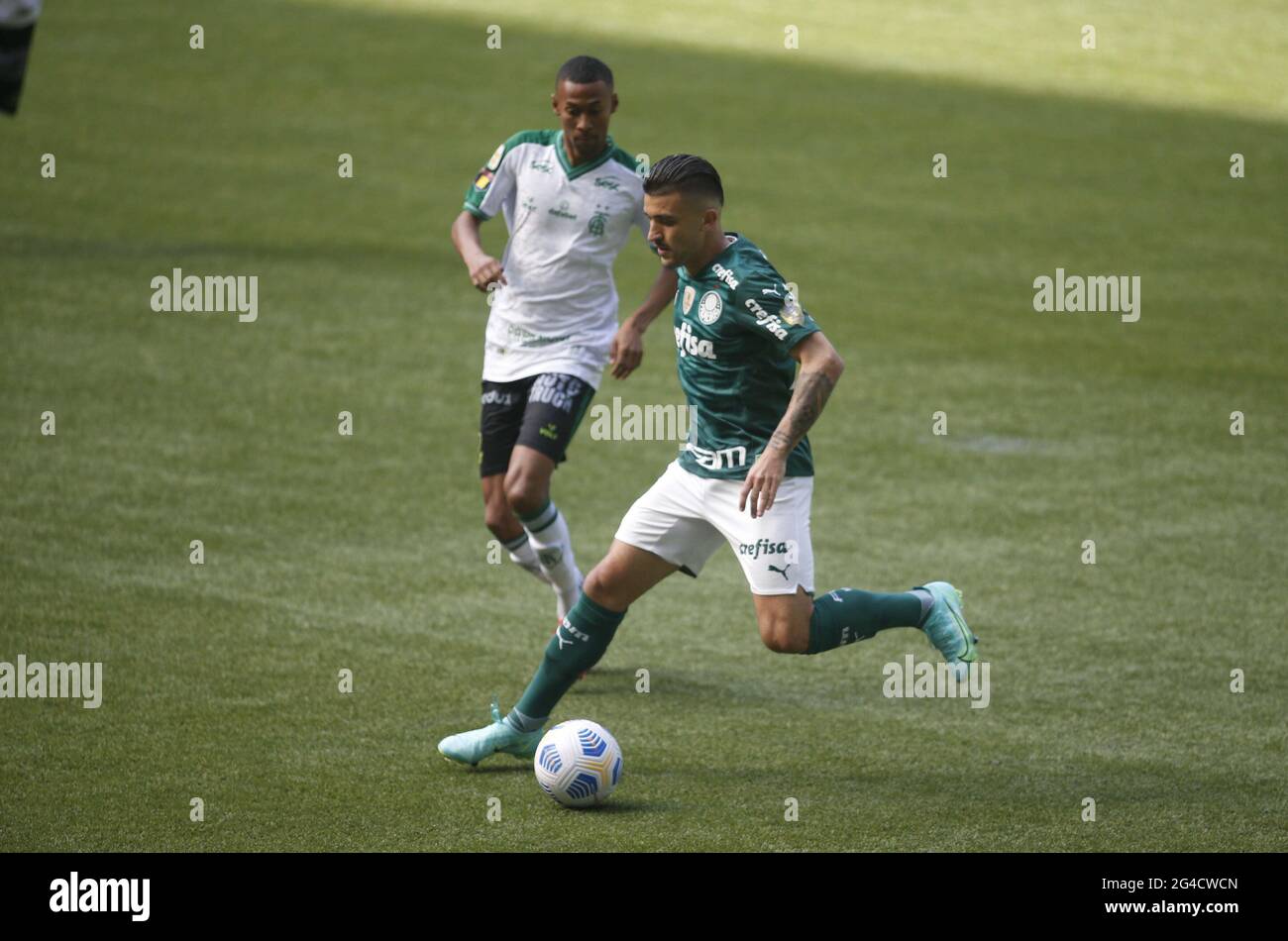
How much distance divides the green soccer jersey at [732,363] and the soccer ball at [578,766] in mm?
1125

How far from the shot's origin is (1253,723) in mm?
7559

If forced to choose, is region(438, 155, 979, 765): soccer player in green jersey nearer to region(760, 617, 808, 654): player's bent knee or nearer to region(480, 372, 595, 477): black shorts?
region(760, 617, 808, 654): player's bent knee

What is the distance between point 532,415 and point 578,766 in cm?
229

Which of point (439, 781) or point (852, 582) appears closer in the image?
point (439, 781)

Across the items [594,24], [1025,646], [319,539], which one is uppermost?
[594,24]

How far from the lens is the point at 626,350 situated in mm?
7492

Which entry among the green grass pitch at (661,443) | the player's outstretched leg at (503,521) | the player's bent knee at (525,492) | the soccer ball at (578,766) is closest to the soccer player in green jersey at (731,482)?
the soccer ball at (578,766)

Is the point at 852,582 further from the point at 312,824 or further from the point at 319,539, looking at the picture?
the point at 312,824

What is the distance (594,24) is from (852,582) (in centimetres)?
1782

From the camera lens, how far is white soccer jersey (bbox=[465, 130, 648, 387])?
8273mm

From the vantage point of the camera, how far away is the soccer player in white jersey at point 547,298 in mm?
8180

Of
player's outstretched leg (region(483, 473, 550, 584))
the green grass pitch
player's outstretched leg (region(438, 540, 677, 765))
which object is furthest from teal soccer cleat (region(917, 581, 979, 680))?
player's outstretched leg (region(483, 473, 550, 584))

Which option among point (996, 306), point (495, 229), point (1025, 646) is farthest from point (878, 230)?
point (1025, 646)

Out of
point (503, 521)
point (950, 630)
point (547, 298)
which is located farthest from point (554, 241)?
point (950, 630)
